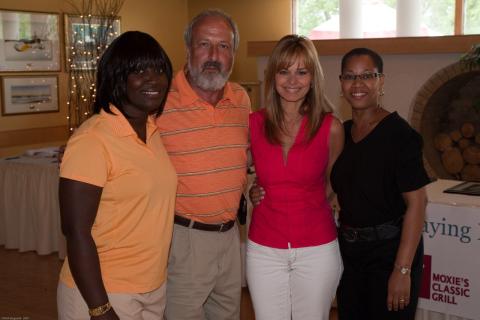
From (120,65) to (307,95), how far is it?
0.81 meters

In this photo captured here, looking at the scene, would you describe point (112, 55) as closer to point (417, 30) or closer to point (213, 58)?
point (213, 58)

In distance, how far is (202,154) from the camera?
2.10 metres

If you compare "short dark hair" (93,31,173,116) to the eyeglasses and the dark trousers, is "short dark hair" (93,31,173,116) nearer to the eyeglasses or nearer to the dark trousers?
the eyeglasses

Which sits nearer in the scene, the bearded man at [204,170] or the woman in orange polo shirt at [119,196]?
the woman in orange polo shirt at [119,196]

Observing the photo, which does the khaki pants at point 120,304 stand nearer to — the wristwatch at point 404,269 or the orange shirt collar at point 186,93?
the orange shirt collar at point 186,93

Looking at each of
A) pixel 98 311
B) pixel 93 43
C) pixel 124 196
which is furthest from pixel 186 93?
pixel 93 43

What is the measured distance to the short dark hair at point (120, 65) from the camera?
164 centimetres

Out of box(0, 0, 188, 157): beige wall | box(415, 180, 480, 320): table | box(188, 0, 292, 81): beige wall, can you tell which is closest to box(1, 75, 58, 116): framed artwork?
box(0, 0, 188, 157): beige wall

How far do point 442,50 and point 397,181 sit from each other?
293 cm

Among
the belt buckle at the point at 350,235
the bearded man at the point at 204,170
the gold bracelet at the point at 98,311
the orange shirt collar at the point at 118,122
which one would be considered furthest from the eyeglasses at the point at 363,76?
the gold bracelet at the point at 98,311

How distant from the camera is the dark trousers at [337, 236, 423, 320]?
204 centimetres

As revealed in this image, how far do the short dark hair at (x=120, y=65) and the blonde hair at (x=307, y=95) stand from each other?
0.59 metres

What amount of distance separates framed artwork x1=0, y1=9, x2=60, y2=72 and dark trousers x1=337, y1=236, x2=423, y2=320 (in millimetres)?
5989

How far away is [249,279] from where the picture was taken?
2.13m
